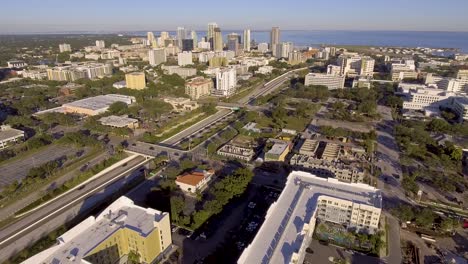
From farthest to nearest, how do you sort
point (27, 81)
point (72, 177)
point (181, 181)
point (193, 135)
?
point (27, 81)
point (193, 135)
point (72, 177)
point (181, 181)

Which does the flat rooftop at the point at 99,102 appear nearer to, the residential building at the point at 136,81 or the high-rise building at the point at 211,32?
the residential building at the point at 136,81

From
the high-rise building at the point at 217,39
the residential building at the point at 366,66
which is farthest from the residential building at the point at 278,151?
the high-rise building at the point at 217,39

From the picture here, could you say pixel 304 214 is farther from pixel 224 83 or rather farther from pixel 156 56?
pixel 156 56

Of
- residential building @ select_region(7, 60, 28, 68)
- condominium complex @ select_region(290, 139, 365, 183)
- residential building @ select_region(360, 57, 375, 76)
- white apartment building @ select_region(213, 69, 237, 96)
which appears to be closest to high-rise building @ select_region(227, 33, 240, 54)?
residential building @ select_region(360, 57, 375, 76)

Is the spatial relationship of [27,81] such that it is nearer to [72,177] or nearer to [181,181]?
[72,177]

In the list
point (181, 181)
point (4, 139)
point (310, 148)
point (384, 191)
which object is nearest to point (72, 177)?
point (181, 181)

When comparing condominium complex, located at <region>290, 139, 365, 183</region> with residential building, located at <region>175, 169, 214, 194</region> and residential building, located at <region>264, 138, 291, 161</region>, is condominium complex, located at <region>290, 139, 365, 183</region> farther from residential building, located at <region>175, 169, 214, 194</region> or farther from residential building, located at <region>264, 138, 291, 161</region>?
residential building, located at <region>175, 169, 214, 194</region>

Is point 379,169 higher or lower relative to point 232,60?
lower
